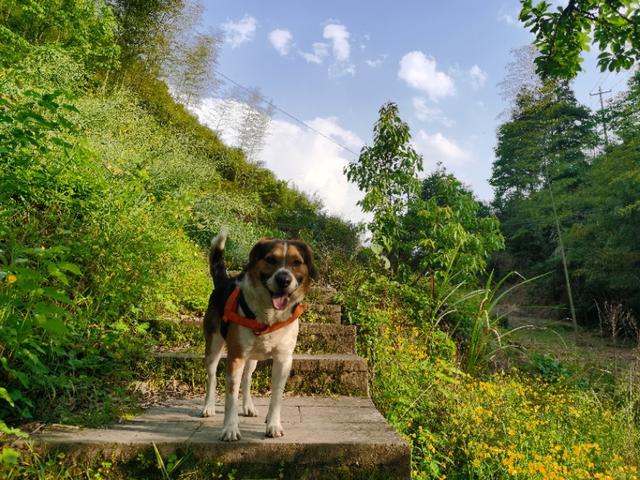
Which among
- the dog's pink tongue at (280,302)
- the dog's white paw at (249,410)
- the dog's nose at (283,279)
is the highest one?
the dog's nose at (283,279)

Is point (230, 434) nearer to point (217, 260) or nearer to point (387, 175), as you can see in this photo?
point (217, 260)

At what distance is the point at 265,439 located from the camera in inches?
91.0

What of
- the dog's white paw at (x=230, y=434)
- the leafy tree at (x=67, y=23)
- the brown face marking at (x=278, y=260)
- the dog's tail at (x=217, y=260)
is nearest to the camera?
the dog's white paw at (x=230, y=434)

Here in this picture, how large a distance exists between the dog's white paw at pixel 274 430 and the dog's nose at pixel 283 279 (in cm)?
76

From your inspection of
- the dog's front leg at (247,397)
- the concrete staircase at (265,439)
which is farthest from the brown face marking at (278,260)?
the concrete staircase at (265,439)

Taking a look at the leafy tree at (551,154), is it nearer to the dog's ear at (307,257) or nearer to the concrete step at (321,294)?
the concrete step at (321,294)

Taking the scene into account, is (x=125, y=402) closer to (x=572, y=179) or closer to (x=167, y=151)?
(x=167, y=151)

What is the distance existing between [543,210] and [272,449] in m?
18.8

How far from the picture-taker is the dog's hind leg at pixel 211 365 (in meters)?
2.83

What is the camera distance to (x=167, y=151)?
24.7 feet

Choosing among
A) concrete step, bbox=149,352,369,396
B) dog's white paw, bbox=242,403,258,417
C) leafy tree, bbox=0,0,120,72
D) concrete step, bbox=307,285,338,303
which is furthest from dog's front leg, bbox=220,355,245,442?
leafy tree, bbox=0,0,120,72

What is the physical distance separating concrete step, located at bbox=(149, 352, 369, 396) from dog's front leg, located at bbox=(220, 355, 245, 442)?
3.66 ft

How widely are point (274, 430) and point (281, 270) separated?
34.0 inches

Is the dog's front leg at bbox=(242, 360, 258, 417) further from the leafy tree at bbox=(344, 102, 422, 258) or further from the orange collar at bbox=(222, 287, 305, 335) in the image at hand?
the leafy tree at bbox=(344, 102, 422, 258)
